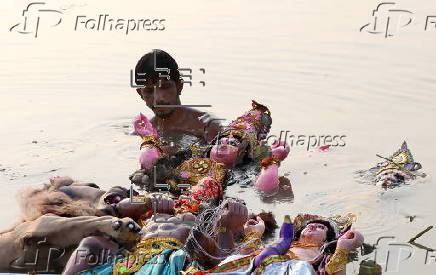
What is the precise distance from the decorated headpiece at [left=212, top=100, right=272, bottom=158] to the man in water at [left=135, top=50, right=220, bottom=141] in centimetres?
30

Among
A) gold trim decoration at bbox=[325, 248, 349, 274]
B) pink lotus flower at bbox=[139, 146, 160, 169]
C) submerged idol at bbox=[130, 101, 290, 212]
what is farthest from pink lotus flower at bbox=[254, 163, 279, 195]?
gold trim decoration at bbox=[325, 248, 349, 274]

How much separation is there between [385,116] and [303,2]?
5.73 m

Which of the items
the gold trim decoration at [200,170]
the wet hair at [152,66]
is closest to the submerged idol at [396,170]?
the gold trim decoration at [200,170]

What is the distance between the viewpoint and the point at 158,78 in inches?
265

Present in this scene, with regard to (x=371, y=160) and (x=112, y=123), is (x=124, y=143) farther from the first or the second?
(x=371, y=160)

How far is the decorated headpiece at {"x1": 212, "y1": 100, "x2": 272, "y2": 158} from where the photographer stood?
650 centimetres

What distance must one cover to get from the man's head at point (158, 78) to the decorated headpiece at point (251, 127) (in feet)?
2.14

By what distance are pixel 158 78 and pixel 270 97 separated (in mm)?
2624

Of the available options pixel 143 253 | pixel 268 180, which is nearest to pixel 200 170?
pixel 268 180

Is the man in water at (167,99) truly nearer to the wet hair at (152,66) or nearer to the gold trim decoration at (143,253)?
the wet hair at (152,66)

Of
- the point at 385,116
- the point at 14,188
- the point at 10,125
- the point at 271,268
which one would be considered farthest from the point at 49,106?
the point at 271,268

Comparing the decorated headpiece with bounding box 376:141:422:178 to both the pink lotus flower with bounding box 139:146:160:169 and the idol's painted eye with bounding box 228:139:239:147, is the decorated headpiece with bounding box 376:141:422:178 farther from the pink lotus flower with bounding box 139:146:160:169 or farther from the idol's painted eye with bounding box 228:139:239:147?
the pink lotus flower with bounding box 139:146:160:169

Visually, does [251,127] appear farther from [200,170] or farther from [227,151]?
[200,170]

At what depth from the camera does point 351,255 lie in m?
4.98
